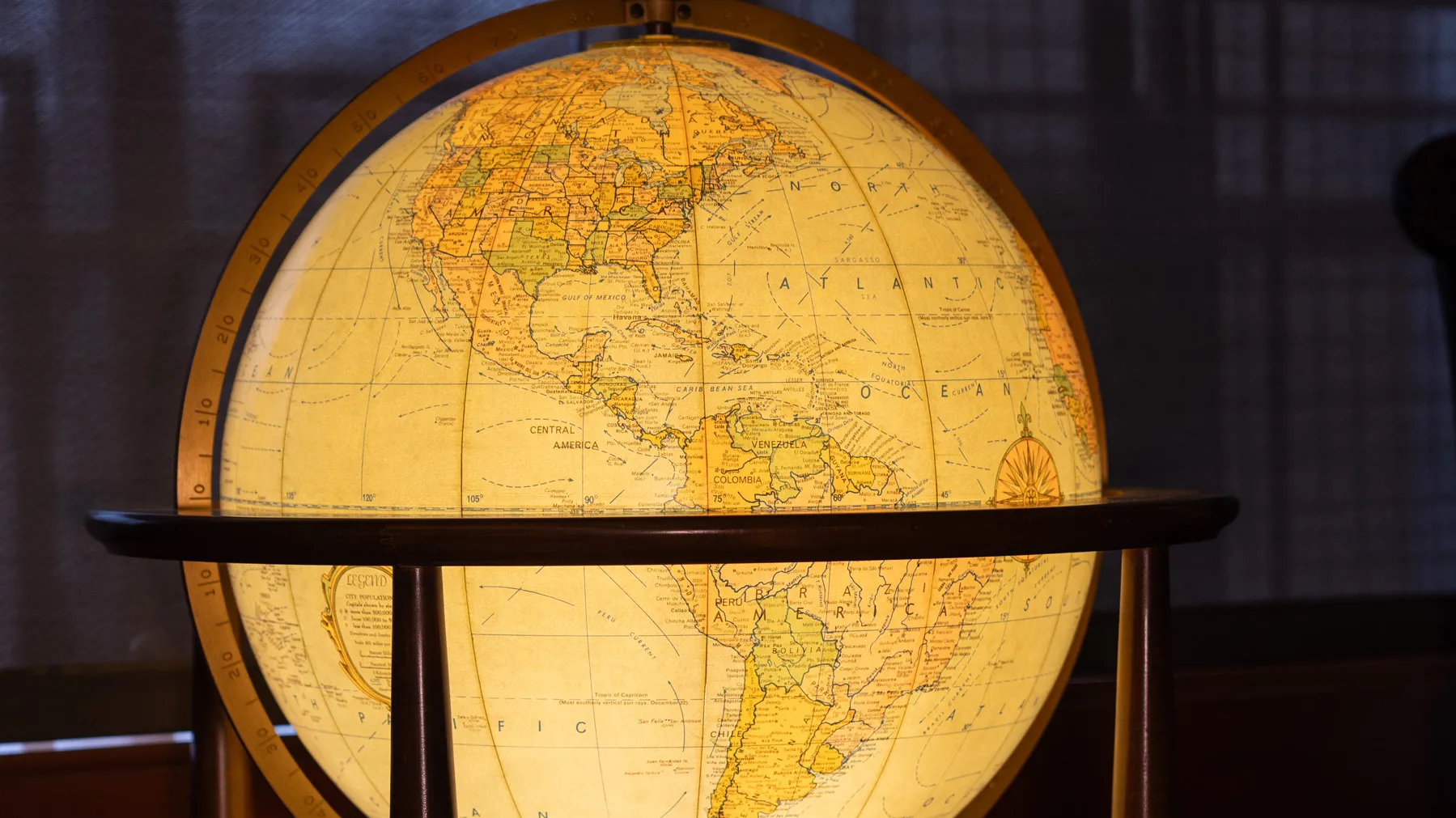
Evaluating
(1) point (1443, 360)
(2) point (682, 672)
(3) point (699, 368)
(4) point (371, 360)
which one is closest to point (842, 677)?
(2) point (682, 672)

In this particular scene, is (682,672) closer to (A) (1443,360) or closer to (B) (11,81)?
(B) (11,81)

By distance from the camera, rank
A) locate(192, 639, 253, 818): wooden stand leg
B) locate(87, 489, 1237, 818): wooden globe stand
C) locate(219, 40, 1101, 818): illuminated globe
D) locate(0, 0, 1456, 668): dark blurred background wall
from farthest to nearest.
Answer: locate(0, 0, 1456, 668): dark blurred background wall, locate(192, 639, 253, 818): wooden stand leg, locate(219, 40, 1101, 818): illuminated globe, locate(87, 489, 1237, 818): wooden globe stand

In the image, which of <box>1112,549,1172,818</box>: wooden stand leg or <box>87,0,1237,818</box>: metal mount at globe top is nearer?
<box>87,0,1237,818</box>: metal mount at globe top

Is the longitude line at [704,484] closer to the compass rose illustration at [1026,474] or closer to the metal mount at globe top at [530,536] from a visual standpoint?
the metal mount at globe top at [530,536]

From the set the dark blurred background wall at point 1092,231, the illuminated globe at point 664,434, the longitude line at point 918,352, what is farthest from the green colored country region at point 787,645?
the dark blurred background wall at point 1092,231

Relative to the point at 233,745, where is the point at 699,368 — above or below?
above

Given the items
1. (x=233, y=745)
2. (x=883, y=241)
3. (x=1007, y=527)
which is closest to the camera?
(x=1007, y=527)

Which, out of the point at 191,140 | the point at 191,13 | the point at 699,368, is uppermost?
the point at 191,13

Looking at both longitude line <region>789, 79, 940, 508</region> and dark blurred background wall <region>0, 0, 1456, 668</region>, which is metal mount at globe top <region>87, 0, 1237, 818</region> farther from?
dark blurred background wall <region>0, 0, 1456, 668</region>

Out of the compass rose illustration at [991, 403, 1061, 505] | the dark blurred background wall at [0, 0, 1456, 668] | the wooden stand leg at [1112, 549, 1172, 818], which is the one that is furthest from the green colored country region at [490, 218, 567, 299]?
the dark blurred background wall at [0, 0, 1456, 668]
